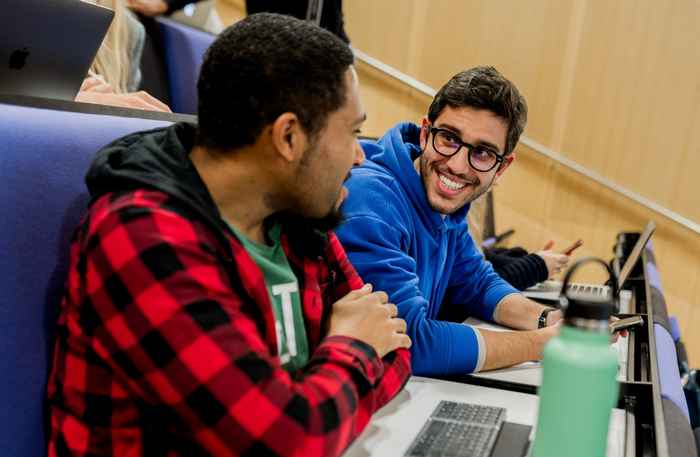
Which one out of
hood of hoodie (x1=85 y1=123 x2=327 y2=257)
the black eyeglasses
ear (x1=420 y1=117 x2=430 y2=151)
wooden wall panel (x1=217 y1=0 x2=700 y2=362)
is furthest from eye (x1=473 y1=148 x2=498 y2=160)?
wooden wall panel (x1=217 y1=0 x2=700 y2=362)

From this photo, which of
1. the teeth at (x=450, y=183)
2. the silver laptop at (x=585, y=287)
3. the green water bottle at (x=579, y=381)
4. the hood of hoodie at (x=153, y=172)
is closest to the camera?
the green water bottle at (x=579, y=381)

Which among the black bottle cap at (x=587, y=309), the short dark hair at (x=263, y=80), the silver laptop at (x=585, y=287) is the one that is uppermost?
the short dark hair at (x=263, y=80)

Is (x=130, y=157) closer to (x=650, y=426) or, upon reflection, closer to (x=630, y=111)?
(x=650, y=426)

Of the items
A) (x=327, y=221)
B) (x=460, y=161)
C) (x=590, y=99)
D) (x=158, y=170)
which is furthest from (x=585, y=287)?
(x=590, y=99)

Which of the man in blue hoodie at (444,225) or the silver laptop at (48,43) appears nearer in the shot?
the silver laptop at (48,43)

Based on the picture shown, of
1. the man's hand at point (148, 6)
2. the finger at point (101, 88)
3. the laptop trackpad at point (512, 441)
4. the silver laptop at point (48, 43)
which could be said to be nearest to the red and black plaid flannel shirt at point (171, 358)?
the laptop trackpad at point (512, 441)

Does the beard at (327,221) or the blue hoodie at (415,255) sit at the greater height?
the beard at (327,221)

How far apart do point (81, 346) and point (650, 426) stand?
77 cm

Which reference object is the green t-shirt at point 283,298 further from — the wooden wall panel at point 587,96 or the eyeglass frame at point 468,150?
the wooden wall panel at point 587,96

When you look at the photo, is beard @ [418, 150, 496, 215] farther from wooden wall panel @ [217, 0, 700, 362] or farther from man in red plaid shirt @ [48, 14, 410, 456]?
wooden wall panel @ [217, 0, 700, 362]

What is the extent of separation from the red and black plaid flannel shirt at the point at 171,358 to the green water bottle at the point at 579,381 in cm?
22

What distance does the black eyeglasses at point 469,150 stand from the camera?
1.42 m

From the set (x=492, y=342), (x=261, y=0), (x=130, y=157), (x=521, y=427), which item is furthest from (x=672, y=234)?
(x=130, y=157)

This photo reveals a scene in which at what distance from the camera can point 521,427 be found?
94 centimetres
